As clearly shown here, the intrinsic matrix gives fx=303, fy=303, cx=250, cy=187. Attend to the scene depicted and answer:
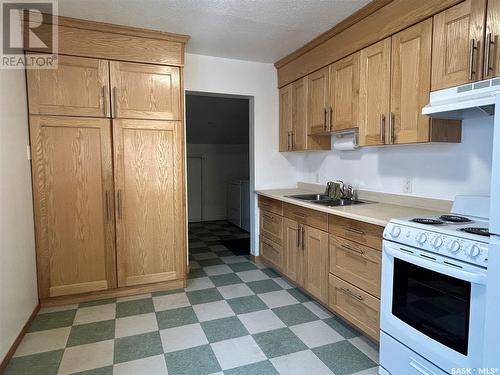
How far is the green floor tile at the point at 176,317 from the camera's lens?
241 cm

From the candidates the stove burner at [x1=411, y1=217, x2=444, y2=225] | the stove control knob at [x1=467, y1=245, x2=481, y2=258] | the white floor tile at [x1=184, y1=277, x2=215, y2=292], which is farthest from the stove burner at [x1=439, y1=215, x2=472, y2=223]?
the white floor tile at [x1=184, y1=277, x2=215, y2=292]

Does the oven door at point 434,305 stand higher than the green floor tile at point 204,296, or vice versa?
the oven door at point 434,305

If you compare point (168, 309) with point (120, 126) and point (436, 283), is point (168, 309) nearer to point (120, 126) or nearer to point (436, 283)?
point (120, 126)

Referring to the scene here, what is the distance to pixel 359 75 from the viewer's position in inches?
99.0

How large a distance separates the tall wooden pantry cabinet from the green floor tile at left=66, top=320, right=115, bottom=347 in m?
0.48

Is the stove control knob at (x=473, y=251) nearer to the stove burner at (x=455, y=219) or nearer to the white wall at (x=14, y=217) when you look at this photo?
the stove burner at (x=455, y=219)

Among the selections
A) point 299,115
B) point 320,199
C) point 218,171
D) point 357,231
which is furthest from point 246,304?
point 218,171

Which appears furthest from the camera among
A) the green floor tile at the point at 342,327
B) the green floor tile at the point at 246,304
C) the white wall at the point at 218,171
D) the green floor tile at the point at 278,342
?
the white wall at the point at 218,171

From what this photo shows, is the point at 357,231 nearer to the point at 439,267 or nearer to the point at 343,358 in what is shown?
the point at 439,267

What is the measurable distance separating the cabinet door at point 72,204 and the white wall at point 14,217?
98 mm

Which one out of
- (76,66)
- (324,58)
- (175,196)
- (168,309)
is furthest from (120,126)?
(324,58)

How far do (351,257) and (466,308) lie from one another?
909mm

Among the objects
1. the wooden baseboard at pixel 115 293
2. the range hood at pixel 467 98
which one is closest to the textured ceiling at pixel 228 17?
the range hood at pixel 467 98

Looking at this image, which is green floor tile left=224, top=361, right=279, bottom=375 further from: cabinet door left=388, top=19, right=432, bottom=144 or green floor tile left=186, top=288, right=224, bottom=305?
cabinet door left=388, top=19, right=432, bottom=144
